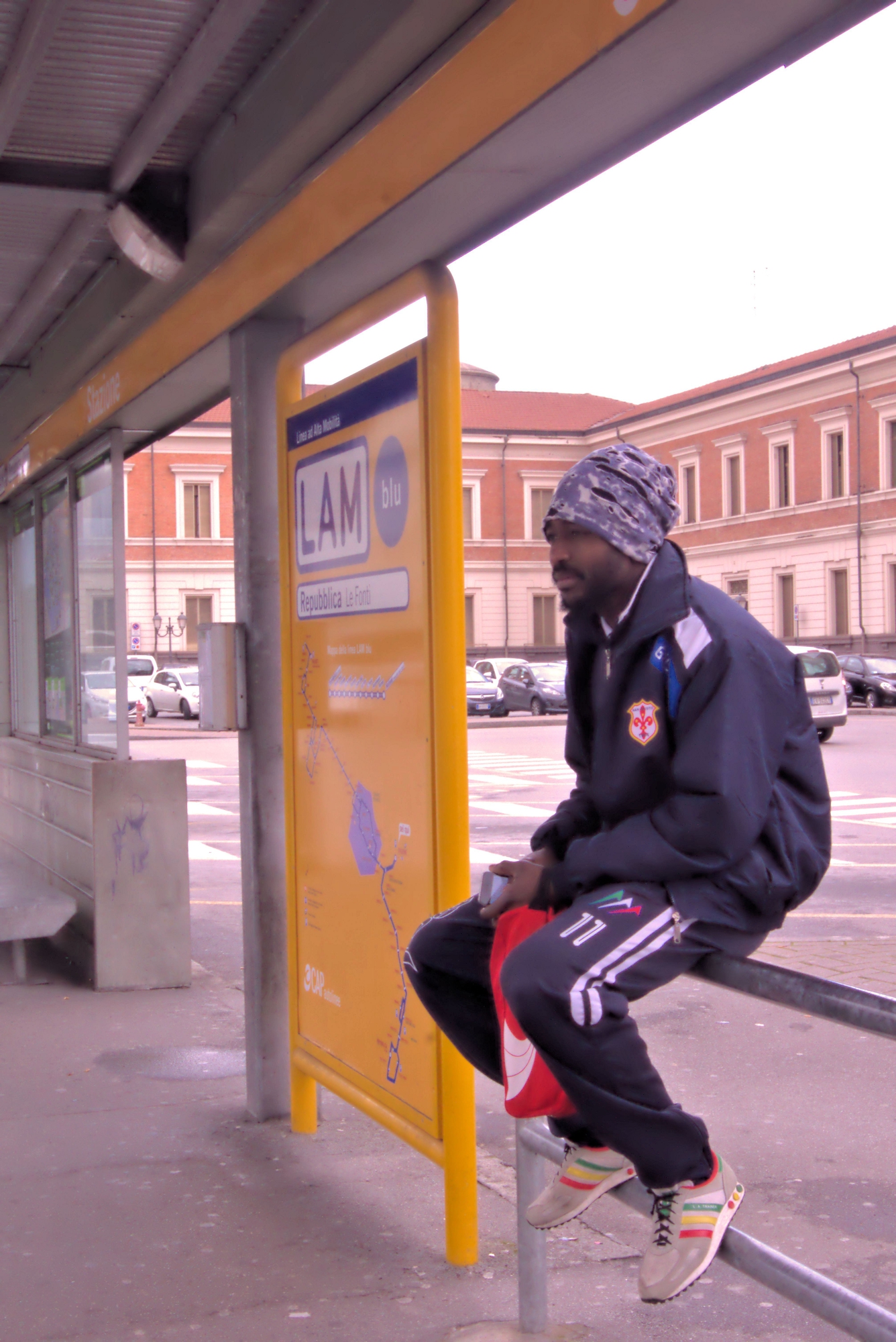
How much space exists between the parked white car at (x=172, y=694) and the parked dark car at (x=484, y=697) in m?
8.27

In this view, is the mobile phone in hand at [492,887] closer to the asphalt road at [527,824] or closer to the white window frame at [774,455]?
the asphalt road at [527,824]

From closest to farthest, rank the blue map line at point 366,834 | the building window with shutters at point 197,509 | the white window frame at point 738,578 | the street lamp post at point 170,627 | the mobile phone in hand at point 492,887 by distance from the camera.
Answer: the mobile phone in hand at point 492,887 → the blue map line at point 366,834 → the white window frame at point 738,578 → the building window with shutters at point 197,509 → the street lamp post at point 170,627

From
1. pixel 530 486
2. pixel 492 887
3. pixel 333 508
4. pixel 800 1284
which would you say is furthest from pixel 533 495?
pixel 800 1284

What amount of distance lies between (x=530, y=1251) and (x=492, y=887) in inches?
35.6

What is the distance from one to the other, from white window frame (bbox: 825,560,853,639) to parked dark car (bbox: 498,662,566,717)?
574 inches

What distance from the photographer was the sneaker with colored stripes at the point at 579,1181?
2.56 metres

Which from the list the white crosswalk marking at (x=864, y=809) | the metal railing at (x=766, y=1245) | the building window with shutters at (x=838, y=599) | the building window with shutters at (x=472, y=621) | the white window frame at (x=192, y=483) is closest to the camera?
the metal railing at (x=766, y=1245)

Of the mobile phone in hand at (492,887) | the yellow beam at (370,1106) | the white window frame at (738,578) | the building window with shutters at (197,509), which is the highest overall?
the building window with shutters at (197,509)

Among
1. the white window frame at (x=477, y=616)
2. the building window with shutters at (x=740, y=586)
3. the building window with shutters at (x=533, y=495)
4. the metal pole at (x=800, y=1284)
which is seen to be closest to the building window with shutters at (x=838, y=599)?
the building window with shutters at (x=740, y=586)

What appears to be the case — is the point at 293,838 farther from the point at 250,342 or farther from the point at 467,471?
the point at 467,471

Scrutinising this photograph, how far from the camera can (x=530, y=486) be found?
5747 centimetres

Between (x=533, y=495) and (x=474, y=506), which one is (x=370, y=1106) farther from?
(x=533, y=495)

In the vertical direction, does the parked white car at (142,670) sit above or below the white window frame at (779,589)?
below

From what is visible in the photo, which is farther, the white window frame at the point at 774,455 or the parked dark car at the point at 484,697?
the white window frame at the point at 774,455
